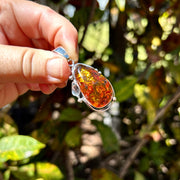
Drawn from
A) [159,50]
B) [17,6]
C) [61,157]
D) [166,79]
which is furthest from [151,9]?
[61,157]

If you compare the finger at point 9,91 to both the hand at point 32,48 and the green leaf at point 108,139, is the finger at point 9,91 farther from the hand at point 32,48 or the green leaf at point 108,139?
the green leaf at point 108,139

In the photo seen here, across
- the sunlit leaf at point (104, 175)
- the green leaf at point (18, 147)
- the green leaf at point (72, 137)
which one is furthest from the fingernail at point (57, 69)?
the sunlit leaf at point (104, 175)

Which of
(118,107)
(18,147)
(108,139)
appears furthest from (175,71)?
(18,147)

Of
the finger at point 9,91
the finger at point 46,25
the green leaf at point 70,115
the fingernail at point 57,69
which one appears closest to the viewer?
the fingernail at point 57,69

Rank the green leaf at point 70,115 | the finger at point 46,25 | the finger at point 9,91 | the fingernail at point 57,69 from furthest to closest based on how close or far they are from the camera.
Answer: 1. the green leaf at point 70,115
2. the finger at point 9,91
3. the finger at point 46,25
4. the fingernail at point 57,69

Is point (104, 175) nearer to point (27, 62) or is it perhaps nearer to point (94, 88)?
point (94, 88)

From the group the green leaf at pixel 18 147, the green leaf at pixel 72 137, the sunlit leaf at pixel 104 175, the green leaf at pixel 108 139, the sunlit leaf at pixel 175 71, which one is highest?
the sunlit leaf at pixel 175 71

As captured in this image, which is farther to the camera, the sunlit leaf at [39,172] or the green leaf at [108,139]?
the green leaf at [108,139]

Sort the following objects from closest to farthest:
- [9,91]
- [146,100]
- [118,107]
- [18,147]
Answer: [18,147], [9,91], [146,100], [118,107]
